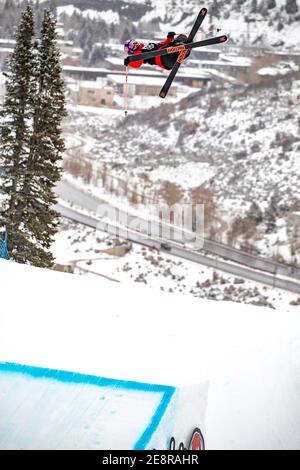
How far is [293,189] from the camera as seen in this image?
131ft

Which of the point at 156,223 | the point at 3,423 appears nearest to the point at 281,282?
the point at 156,223

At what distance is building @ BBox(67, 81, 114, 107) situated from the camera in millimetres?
56469

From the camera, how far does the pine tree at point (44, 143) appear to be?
13.5 m

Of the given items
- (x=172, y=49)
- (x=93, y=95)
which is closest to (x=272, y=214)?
(x=93, y=95)

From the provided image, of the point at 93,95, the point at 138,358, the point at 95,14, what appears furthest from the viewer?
the point at 95,14

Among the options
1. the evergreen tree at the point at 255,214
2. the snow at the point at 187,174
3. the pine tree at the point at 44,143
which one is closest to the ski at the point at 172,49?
the pine tree at the point at 44,143

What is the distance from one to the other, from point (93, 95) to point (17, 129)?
44037 millimetres

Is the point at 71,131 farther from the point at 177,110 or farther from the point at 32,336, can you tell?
the point at 32,336

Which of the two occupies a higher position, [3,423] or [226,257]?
[3,423]

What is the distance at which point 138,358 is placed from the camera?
6949mm

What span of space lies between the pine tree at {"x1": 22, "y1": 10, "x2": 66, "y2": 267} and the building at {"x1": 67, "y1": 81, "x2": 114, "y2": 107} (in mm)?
43139

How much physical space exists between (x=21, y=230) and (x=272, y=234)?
890 inches

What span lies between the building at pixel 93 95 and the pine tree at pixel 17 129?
4308 centimetres

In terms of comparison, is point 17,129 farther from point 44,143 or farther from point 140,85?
point 140,85
